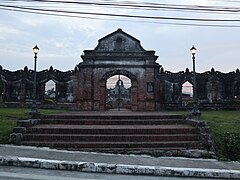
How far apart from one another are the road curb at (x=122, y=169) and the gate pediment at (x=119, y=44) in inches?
689

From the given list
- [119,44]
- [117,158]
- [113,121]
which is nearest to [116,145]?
[117,158]

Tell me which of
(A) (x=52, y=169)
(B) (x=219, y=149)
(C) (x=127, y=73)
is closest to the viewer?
(A) (x=52, y=169)

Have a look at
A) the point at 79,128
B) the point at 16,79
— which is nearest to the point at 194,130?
the point at 79,128

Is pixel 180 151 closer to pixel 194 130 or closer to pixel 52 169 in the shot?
pixel 194 130

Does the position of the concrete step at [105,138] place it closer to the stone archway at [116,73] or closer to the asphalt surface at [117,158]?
the asphalt surface at [117,158]

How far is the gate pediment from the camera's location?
23562 millimetres

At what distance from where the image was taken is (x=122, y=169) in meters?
6.66

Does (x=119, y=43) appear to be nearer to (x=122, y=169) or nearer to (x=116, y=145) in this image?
(x=116, y=145)

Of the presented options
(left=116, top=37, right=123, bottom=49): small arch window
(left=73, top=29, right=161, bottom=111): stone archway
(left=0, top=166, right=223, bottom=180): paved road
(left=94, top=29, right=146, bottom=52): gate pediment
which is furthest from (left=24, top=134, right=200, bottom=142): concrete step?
(left=116, top=37, right=123, bottom=49): small arch window

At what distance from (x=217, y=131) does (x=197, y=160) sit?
2645mm

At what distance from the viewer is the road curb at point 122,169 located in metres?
6.52

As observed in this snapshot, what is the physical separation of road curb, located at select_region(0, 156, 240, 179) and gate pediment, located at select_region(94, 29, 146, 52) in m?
17.5

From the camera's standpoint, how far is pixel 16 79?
29031 mm

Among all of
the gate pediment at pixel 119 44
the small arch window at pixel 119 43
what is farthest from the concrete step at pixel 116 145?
the small arch window at pixel 119 43
